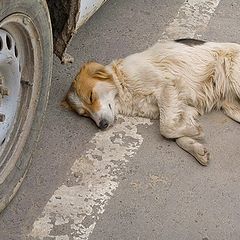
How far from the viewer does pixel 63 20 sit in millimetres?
4512

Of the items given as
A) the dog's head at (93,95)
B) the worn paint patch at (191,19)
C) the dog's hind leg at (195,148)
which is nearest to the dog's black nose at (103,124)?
the dog's head at (93,95)

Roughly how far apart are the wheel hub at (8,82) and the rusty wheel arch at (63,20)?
0.68 metres

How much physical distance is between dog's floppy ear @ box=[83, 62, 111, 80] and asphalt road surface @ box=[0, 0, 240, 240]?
330mm

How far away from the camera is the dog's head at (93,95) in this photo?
5098 millimetres

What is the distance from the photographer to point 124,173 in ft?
15.2

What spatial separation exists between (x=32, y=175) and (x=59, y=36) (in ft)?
3.17

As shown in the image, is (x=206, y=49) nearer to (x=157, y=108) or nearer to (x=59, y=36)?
(x=157, y=108)

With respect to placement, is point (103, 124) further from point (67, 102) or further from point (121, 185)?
point (121, 185)

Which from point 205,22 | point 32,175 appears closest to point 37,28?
point 32,175

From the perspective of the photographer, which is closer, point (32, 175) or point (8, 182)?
point (8, 182)

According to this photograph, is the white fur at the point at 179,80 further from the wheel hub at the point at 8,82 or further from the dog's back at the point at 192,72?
the wheel hub at the point at 8,82

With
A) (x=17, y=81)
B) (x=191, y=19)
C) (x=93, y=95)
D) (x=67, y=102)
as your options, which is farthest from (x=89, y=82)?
(x=191, y=19)

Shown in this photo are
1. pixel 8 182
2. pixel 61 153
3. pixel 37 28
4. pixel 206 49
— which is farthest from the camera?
pixel 206 49

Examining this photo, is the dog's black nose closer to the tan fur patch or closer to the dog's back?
the tan fur patch
